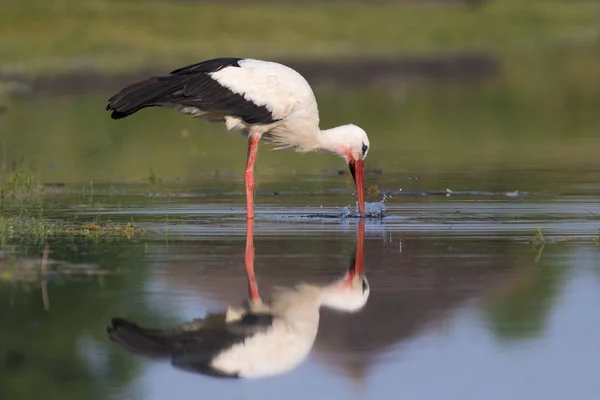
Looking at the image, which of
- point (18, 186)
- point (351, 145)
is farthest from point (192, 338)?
point (18, 186)

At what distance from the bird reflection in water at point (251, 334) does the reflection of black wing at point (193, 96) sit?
374cm

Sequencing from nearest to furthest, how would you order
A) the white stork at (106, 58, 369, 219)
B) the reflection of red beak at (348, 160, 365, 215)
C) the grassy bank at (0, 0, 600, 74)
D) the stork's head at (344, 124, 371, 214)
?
the white stork at (106, 58, 369, 219), the reflection of red beak at (348, 160, 365, 215), the stork's head at (344, 124, 371, 214), the grassy bank at (0, 0, 600, 74)

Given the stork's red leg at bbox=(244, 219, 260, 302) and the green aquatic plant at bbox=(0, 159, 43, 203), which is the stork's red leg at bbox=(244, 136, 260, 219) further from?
the green aquatic plant at bbox=(0, 159, 43, 203)

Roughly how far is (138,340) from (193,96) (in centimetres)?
519

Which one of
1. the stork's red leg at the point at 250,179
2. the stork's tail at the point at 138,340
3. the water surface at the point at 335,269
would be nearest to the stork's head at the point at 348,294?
the water surface at the point at 335,269

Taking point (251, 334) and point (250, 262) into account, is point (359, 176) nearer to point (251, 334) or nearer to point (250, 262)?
point (250, 262)

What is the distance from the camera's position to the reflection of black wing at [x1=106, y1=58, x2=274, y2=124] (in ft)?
39.1

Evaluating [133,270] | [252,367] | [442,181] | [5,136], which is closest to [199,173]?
[442,181]

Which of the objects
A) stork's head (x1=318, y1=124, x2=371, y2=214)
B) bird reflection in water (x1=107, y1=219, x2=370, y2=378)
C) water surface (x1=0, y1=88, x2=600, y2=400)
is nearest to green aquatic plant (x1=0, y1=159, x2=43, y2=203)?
water surface (x1=0, y1=88, x2=600, y2=400)

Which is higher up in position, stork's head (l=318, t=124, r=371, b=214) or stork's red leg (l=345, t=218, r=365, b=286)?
stork's head (l=318, t=124, r=371, b=214)

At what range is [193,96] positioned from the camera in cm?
1214

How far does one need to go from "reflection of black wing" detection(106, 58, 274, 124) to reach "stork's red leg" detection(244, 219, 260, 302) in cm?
107

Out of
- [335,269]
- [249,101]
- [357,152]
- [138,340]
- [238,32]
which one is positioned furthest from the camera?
[238,32]

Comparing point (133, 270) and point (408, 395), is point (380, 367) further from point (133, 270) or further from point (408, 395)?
point (133, 270)
